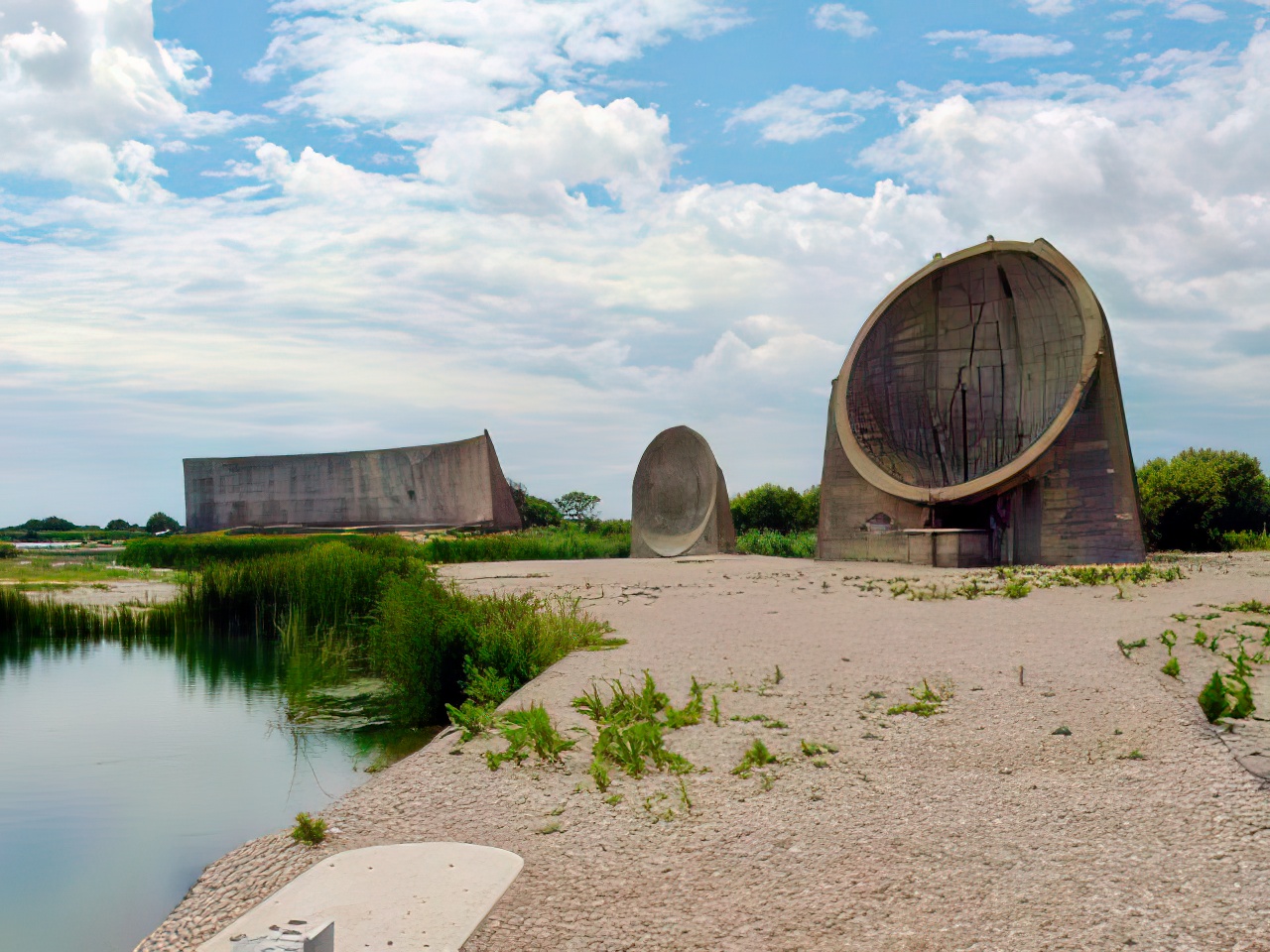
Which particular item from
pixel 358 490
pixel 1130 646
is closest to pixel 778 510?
pixel 358 490

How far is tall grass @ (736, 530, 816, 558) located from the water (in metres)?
11.9

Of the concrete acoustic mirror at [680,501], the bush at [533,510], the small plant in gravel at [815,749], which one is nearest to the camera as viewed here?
the small plant in gravel at [815,749]

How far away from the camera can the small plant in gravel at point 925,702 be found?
442 cm

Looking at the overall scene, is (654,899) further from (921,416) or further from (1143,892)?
(921,416)

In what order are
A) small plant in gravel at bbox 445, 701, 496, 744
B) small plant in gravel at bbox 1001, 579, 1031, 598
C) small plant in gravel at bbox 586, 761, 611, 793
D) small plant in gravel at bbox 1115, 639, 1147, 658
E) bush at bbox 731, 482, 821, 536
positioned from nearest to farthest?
1. small plant in gravel at bbox 586, 761, 611, 793
2. small plant in gravel at bbox 445, 701, 496, 744
3. small plant in gravel at bbox 1115, 639, 1147, 658
4. small plant in gravel at bbox 1001, 579, 1031, 598
5. bush at bbox 731, 482, 821, 536

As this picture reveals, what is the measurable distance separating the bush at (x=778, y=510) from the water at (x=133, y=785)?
54.6ft

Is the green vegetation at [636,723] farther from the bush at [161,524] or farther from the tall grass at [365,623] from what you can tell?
the bush at [161,524]

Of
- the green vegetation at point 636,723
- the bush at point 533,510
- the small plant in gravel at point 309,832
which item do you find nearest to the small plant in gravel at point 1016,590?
the green vegetation at point 636,723

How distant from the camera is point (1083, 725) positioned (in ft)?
13.3

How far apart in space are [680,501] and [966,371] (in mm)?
6656

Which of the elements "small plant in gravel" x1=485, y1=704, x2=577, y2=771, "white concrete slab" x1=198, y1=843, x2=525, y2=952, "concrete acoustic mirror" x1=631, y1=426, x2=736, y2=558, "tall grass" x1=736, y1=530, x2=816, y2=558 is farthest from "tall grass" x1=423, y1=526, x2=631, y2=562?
"white concrete slab" x1=198, y1=843, x2=525, y2=952

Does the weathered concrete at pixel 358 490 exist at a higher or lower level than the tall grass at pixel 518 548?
higher

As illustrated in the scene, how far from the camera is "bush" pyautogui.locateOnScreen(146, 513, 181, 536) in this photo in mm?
32781

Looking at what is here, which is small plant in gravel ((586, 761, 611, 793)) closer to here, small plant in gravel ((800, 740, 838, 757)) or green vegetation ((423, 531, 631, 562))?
small plant in gravel ((800, 740, 838, 757))
